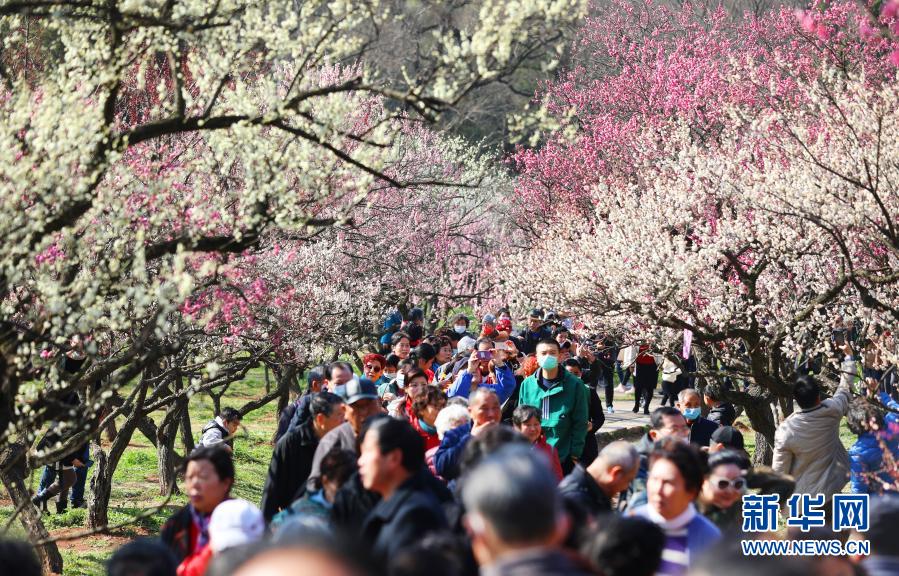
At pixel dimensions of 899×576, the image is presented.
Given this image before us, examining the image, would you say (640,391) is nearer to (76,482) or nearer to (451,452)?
(76,482)

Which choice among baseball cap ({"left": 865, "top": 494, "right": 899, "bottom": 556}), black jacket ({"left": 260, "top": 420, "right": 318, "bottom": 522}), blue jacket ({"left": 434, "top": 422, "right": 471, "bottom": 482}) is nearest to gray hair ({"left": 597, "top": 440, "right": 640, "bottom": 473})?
blue jacket ({"left": 434, "top": 422, "right": 471, "bottom": 482})

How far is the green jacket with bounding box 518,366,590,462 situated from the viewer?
8.93 metres

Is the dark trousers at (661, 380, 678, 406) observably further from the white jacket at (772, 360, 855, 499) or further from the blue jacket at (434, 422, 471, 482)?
the blue jacket at (434, 422, 471, 482)

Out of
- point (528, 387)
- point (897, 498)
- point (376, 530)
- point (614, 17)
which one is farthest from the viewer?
point (614, 17)

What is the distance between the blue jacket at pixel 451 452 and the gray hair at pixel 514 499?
3540 millimetres

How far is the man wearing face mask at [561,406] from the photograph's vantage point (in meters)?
8.93

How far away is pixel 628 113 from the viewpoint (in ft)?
96.1

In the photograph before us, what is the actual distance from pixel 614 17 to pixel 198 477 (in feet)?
103

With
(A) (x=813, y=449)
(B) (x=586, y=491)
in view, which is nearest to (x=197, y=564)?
(B) (x=586, y=491)

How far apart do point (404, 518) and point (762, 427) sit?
910cm

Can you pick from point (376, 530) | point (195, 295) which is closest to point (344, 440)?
point (376, 530)

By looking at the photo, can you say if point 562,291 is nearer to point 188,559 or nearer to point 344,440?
point 344,440

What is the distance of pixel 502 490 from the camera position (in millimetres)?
2928

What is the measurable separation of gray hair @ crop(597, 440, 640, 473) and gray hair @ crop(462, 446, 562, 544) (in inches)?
105
